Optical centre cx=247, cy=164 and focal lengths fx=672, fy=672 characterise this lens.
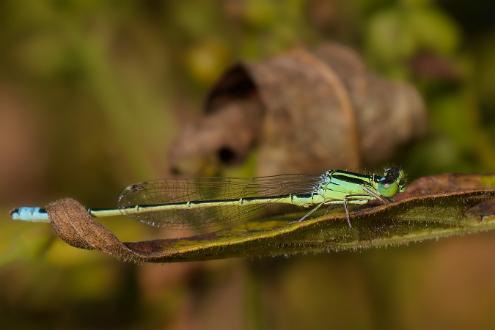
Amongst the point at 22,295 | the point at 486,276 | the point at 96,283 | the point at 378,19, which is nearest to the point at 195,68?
the point at 378,19

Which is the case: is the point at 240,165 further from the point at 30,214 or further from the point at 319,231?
the point at 319,231

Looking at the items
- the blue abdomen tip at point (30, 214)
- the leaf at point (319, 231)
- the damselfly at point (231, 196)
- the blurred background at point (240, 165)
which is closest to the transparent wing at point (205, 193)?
the damselfly at point (231, 196)

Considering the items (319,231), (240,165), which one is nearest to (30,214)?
(240,165)

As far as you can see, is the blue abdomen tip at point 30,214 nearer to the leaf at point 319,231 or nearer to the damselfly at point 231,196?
the damselfly at point 231,196

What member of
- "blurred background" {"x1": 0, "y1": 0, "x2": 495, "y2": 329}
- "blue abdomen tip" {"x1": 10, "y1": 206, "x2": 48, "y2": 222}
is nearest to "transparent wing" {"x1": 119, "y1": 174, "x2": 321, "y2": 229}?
"blue abdomen tip" {"x1": 10, "y1": 206, "x2": 48, "y2": 222}

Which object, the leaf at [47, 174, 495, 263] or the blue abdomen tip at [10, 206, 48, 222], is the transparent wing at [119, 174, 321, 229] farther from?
the leaf at [47, 174, 495, 263]

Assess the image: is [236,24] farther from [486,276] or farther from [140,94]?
[486,276]
